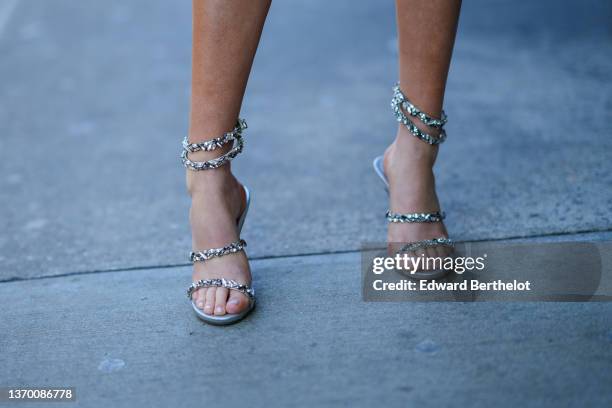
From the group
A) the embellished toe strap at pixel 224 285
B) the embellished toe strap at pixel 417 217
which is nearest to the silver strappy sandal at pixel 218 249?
the embellished toe strap at pixel 224 285

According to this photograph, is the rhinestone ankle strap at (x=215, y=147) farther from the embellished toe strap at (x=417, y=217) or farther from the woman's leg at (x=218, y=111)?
the embellished toe strap at (x=417, y=217)

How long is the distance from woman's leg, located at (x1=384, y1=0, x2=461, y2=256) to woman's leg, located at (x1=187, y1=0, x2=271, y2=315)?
32 centimetres

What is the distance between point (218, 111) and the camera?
151 cm

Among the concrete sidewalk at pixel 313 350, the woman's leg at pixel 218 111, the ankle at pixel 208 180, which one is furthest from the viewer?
the ankle at pixel 208 180

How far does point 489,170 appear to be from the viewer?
2.18m

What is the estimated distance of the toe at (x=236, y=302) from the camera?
146 centimetres

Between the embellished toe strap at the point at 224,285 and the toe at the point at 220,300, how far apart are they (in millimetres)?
15

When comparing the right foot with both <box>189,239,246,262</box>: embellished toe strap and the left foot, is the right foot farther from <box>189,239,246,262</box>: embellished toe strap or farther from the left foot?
the left foot

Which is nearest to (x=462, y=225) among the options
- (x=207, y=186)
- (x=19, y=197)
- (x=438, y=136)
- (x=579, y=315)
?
(x=438, y=136)

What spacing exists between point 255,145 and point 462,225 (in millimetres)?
903

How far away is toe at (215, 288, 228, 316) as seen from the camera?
146 cm

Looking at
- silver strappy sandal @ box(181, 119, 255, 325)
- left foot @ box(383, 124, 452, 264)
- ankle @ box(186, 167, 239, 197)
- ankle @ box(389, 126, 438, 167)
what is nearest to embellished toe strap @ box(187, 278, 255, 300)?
silver strappy sandal @ box(181, 119, 255, 325)

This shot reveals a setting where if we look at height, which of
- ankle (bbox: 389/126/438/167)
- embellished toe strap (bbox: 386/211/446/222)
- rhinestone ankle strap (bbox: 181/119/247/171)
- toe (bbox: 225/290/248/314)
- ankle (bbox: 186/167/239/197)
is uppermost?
ankle (bbox: 389/126/438/167)

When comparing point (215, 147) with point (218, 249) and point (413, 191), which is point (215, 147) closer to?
point (218, 249)
